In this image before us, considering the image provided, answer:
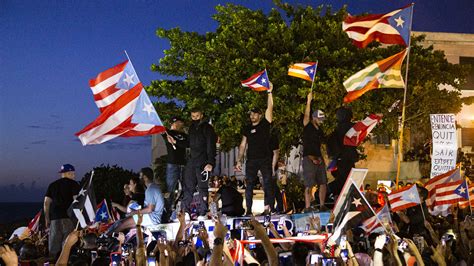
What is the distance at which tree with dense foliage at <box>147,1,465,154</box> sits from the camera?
2353 cm

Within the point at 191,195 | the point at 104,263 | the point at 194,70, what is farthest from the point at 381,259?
the point at 194,70

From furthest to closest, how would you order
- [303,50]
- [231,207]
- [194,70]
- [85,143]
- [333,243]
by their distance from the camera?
[194,70]
[303,50]
[231,207]
[85,143]
[333,243]

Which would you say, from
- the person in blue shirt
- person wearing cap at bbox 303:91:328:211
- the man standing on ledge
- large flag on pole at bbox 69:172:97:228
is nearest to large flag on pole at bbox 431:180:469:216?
person wearing cap at bbox 303:91:328:211

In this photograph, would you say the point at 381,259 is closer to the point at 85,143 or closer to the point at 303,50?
the point at 85,143

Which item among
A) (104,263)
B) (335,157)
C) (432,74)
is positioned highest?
(432,74)

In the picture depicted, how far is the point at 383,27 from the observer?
49.4 ft

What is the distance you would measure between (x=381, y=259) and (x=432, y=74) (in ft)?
68.9

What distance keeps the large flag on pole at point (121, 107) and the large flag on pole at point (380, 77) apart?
17.2 feet

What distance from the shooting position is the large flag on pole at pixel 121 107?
11500 millimetres

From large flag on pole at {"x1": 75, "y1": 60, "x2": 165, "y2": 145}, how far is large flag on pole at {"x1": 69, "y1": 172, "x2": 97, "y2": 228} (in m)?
0.87

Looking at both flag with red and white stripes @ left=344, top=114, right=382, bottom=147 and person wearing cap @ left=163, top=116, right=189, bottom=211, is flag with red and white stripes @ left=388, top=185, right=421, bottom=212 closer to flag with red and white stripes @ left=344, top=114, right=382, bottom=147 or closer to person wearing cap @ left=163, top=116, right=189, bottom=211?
flag with red and white stripes @ left=344, top=114, right=382, bottom=147

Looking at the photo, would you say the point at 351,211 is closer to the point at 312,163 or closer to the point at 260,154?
the point at 260,154

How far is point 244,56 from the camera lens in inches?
960

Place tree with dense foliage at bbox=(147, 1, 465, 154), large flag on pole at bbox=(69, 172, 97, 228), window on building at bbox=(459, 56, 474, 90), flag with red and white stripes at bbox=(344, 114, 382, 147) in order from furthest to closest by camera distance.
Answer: window on building at bbox=(459, 56, 474, 90) < tree with dense foliage at bbox=(147, 1, 465, 154) < flag with red and white stripes at bbox=(344, 114, 382, 147) < large flag on pole at bbox=(69, 172, 97, 228)
